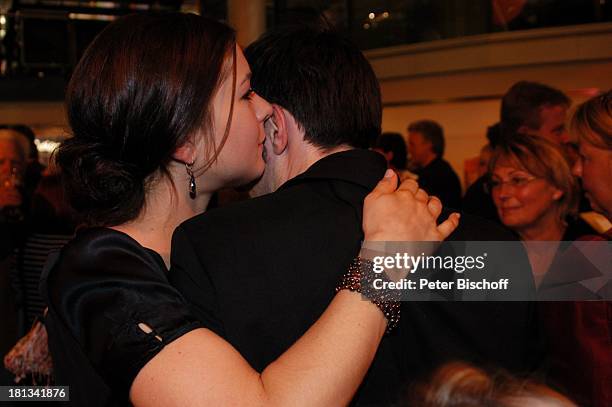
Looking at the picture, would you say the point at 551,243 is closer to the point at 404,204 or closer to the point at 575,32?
the point at 404,204

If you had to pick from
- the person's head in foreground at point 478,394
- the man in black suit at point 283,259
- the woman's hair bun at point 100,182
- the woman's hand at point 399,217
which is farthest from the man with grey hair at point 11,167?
the person's head in foreground at point 478,394

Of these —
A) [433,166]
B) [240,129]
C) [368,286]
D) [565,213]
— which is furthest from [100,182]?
[433,166]

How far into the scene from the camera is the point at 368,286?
0.95m

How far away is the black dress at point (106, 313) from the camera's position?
3.09 ft

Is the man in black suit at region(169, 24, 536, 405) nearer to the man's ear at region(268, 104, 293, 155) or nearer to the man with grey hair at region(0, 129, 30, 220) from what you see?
the man's ear at region(268, 104, 293, 155)

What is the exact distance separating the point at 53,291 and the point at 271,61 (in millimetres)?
511

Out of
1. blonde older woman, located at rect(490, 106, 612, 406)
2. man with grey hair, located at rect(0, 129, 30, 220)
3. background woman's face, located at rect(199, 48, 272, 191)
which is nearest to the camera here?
background woman's face, located at rect(199, 48, 272, 191)

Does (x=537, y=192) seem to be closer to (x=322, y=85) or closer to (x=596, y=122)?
(x=596, y=122)

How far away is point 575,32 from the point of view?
5664mm

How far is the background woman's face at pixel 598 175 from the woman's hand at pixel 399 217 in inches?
29.1

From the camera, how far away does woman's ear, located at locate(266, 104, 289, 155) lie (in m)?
1.17

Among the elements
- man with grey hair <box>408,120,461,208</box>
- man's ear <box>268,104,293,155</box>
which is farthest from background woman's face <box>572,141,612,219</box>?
man with grey hair <box>408,120,461,208</box>

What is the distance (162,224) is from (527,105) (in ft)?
6.24

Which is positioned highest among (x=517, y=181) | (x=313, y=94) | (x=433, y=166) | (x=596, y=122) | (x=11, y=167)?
(x=313, y=94)
